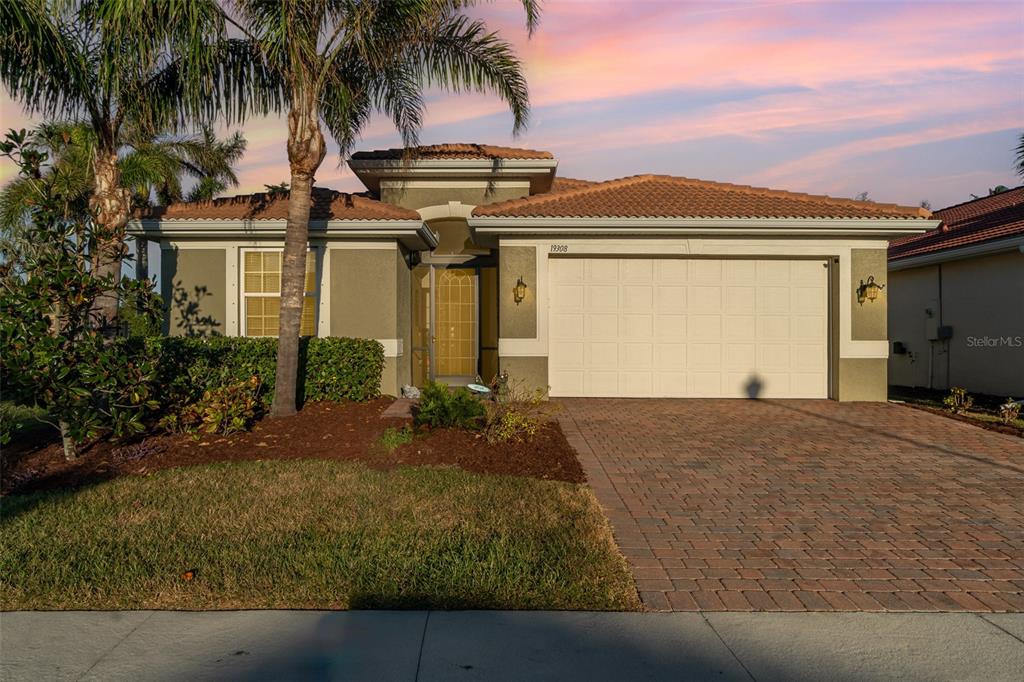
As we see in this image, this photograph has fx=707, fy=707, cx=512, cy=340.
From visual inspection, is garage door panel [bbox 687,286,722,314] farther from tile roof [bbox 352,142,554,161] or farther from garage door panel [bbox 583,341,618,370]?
tile roof [bbox 352,142,554,161]

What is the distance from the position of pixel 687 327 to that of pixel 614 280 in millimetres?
1563

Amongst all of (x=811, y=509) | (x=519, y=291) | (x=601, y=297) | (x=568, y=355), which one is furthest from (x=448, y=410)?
(x=601, y=297)

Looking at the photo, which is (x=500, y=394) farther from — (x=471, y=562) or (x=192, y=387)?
(x=471, y=562)

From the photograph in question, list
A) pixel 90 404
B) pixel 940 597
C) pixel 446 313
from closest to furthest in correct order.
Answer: pixel 940 597 → pixel 90 404 → pixel 446 313

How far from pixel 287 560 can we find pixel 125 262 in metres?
6.08

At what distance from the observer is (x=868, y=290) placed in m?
12.2

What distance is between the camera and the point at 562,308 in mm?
12609

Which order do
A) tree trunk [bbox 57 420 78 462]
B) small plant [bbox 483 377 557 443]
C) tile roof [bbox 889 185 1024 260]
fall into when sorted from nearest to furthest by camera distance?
tree trunk [bbox 57 420 78 462] → small plant [bbox 483 377 557 443] → tile roof [bbox 889 185 1024 260]

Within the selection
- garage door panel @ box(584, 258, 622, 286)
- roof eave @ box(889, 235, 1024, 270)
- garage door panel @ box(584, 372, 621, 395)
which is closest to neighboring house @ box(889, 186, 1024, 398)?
roof eave @ box(889, 235, 1024, 270)

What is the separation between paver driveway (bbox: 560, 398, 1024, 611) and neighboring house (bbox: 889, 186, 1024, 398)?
4342 millimetres

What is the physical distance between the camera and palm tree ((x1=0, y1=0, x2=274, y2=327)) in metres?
8.45

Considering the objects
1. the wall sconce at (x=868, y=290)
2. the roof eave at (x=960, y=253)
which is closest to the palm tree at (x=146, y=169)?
the wall sconce at (x=868, y=290)

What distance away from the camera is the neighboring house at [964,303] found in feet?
43.4

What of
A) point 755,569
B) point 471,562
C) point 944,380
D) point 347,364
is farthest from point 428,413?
point 944,380
